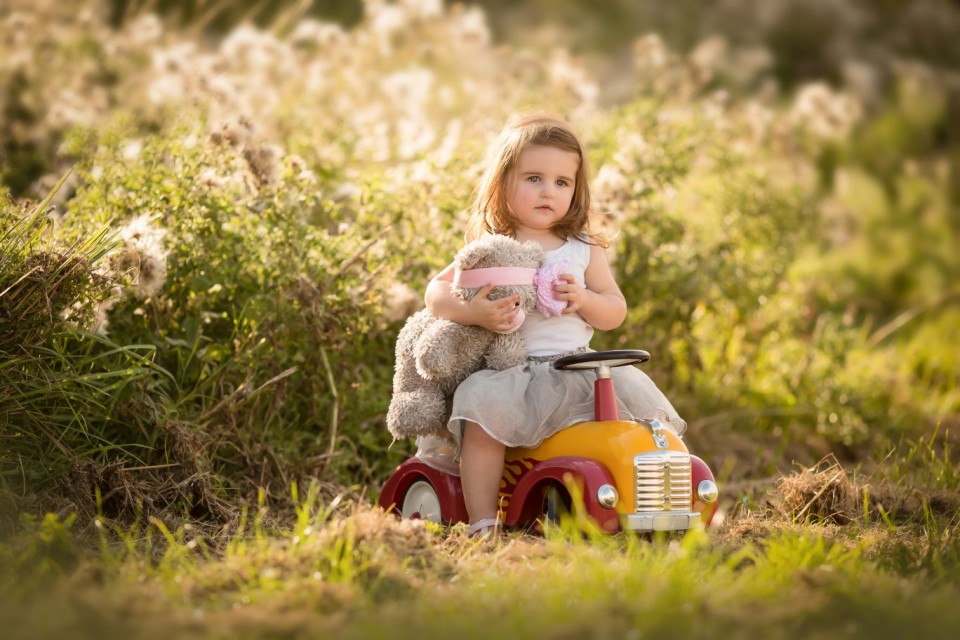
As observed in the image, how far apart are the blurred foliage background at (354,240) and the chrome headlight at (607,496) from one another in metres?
1.26

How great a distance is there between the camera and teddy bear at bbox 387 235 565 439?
348 centimetres

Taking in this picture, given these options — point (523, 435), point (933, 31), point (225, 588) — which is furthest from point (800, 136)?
point (225, 588)

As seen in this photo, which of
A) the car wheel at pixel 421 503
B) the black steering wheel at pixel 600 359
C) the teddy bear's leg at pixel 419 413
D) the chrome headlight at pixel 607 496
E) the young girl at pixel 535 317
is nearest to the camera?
the chrome headlight at pixel 607 496

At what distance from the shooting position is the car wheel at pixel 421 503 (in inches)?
142

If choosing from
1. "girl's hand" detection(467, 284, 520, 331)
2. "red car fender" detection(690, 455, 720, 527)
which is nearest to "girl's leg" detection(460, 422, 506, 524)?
"girl's hand" detection(467, 284, 520, 331)

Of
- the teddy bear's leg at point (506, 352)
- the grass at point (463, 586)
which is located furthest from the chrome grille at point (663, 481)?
the teddy bear's leg at point (506, 352)

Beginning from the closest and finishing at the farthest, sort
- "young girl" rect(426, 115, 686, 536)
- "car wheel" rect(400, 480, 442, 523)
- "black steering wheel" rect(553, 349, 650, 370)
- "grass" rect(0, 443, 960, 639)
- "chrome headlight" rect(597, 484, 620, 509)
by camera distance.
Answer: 1. "grass" rect(0, 443, 960, 639)
2. "chrome headlight" rect(597, 484, 620, 509)
3. "black steering wheel" rect(553, 349, 650, 370)
4. "young girl" rect(426, 115, 686, 536)
5. "car wheel" rect(400, 480, 442, 523)

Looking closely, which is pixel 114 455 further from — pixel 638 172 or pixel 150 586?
pixel 638 172

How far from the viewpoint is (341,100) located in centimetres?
661

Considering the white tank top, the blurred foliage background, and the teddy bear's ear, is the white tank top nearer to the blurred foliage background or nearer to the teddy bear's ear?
the teddy bear's ear

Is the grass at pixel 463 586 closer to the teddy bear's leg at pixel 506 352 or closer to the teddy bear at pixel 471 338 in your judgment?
the teddy bear at pixel 471 338

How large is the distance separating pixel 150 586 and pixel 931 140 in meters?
8.41

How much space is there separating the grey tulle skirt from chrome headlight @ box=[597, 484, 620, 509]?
0.29 meters

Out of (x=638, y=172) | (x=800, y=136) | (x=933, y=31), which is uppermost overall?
(x=933, y=31)
